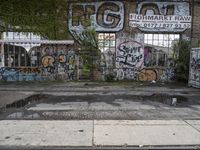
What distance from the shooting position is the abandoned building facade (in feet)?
76.6

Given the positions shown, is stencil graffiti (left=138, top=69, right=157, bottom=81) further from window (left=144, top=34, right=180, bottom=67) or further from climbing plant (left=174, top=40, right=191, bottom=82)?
climbing plant (left=174, top=40, right=191, bottom=82)

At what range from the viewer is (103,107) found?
40.7ft

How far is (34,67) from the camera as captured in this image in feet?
76.7

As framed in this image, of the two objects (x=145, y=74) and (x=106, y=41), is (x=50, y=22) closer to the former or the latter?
(x=106, y=41)

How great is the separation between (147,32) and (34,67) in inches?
326

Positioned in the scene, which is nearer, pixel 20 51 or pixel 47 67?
pixel 20 51

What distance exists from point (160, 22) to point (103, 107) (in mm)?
12901

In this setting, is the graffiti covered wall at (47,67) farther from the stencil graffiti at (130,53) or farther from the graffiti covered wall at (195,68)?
the graffiti covered wall at (195,68)

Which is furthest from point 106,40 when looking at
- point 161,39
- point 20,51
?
point 20,51

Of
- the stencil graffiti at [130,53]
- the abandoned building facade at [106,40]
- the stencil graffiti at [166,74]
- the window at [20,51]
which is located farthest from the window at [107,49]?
the window at [20,51]

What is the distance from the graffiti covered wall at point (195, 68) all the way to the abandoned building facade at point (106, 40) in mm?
3270

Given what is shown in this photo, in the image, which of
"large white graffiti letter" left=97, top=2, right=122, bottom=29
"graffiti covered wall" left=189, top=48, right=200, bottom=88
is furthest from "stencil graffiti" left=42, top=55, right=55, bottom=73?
"graffiti covered wall" left=189, top=48, right=200, bottom=88

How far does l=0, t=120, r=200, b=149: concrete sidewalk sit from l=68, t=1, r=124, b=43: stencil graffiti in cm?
1459

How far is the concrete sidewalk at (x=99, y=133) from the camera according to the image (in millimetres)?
7680
